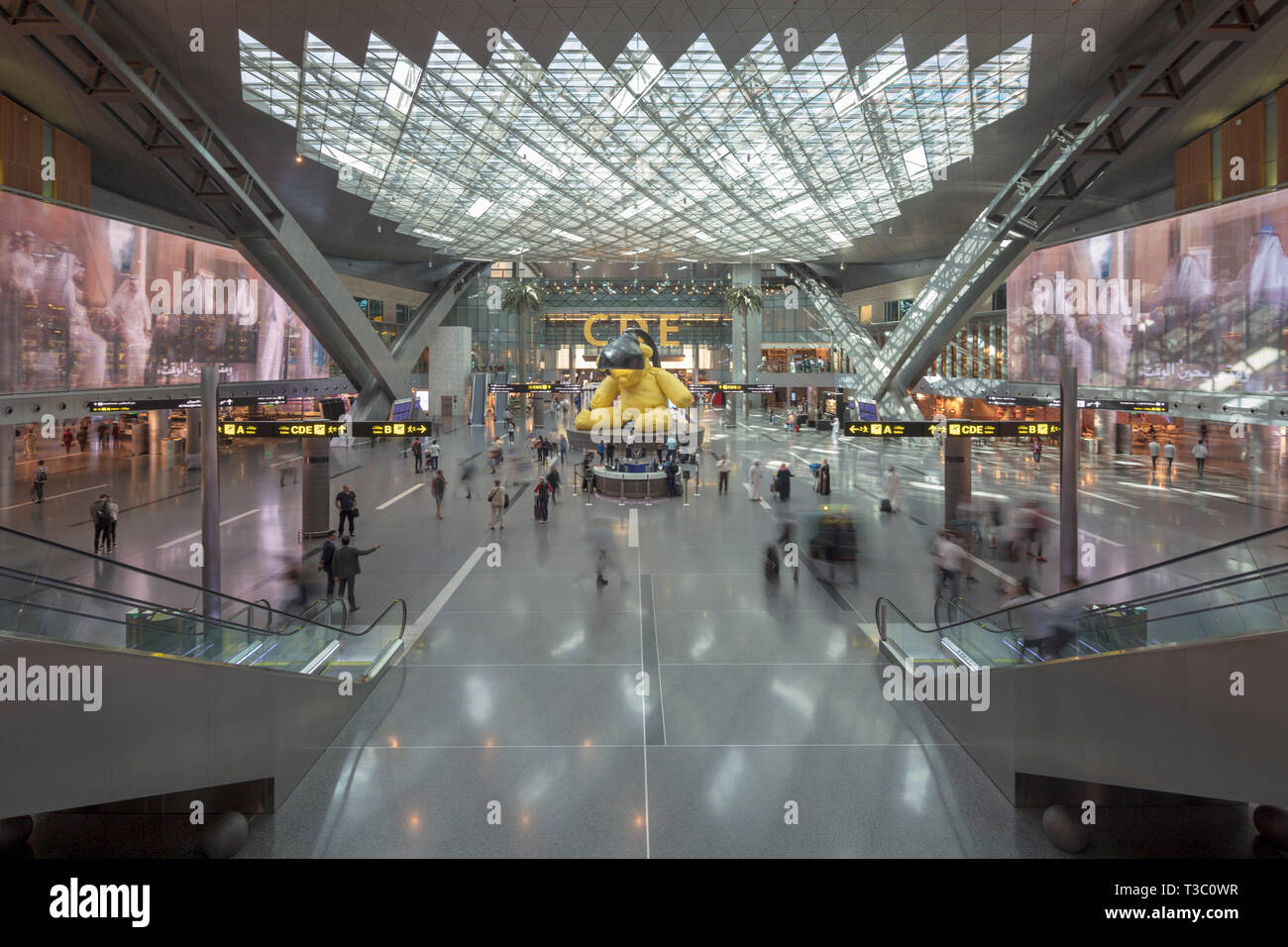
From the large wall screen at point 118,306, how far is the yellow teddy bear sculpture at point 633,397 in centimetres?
1483

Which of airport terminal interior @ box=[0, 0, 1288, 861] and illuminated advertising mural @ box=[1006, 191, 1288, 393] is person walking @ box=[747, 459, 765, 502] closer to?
airport terminal interior @ box=[0, 0, 1288, 861]

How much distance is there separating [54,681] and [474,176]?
32838mm

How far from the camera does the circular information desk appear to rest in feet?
79.9

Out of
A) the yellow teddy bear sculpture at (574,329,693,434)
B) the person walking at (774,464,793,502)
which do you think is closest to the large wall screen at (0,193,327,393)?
the yellow teddy bear sculpture at (574,329,693,434)

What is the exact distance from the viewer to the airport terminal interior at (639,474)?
5.93 m

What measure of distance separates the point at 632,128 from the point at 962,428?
755 inches

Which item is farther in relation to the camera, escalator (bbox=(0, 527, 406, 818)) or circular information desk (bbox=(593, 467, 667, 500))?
circular information desk (bbox=(593, 467, 667, 500))

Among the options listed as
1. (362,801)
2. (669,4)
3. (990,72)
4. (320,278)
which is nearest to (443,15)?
(669,4)

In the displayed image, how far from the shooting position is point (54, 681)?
4785mm

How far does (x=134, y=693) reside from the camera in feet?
17.7

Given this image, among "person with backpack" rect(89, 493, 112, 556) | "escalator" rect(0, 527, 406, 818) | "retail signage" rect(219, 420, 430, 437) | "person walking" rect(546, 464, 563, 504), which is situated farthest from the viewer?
Result: "person walking" rect(546, 464, 563, 504)

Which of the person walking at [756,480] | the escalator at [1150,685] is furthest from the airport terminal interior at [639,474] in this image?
the person walking at [756,480]

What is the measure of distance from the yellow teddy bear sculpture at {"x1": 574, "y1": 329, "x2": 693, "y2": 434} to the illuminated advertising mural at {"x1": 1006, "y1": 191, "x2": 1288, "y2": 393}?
49.7 ft
